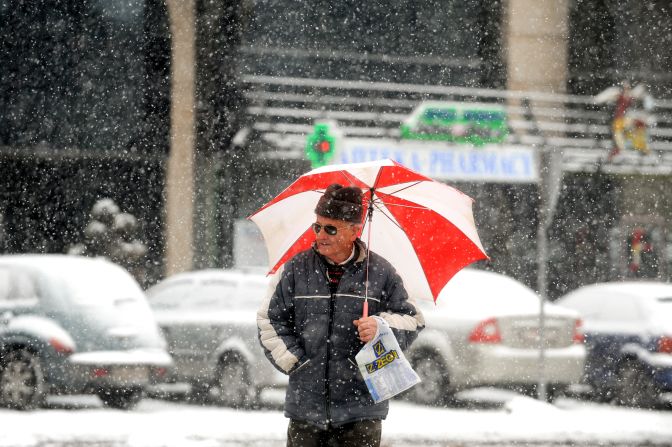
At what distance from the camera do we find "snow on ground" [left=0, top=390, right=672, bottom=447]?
26.5 ft

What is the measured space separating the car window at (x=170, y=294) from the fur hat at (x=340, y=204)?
6554 mm

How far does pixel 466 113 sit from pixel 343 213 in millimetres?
10956

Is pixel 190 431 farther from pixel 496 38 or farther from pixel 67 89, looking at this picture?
pixel 496 38

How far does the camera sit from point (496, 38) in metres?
14.6

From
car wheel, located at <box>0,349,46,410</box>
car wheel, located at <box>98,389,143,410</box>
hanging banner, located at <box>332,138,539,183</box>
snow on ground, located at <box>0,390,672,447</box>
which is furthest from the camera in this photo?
hanging banner, located at <box>332,138,539,183</box>

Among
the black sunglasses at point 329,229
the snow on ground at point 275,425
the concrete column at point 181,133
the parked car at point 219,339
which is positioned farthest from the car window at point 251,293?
the black sunglasses at point 329,229

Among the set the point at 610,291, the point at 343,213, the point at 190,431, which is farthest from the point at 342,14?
the point at 343,213

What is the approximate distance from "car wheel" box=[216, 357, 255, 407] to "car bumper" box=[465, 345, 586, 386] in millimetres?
2099

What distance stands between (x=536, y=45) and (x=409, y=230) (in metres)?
10.9

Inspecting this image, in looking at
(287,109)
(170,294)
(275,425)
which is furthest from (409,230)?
(287,109)

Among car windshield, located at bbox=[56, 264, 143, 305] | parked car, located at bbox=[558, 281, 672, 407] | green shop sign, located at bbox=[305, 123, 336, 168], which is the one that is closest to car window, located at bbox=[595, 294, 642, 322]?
parked car, located at bbox=[558, 281, 672, 407]

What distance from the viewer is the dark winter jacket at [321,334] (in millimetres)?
3686

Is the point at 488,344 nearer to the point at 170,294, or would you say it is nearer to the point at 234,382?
the point at 234,382

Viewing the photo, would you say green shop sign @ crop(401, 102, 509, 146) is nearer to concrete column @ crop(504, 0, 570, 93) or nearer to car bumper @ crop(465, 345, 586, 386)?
concrete column @ crop(504, 0, 570, 93)
